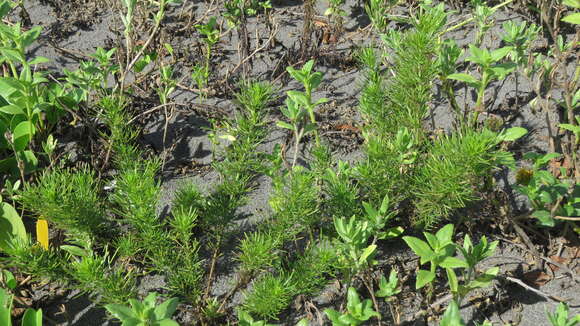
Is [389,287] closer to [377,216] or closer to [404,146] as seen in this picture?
[377,216]

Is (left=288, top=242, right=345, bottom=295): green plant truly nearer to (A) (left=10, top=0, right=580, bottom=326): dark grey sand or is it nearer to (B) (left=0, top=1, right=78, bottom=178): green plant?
(A) (left=10, top=0, right=580, bottom=326): dark grey sand

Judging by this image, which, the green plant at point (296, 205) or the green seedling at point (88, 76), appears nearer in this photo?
the green plant at point (296, 205)

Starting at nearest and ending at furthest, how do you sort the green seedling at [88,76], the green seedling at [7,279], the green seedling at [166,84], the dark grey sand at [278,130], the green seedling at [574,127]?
the green seedling at [7,279] → the dark grey sand at [278,130] → the green seedling at [574,127] → the green seedling at [88,76] → the green seedling at [166,84]

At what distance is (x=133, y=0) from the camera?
8.55 ft

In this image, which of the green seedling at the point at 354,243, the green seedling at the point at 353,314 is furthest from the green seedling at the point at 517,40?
the green seedling at the point at 353,314

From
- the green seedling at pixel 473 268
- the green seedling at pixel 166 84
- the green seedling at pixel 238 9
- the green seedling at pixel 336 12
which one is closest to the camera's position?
the green seedling at pixel 473 268

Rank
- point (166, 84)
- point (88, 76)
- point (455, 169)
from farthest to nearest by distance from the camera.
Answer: point (166, 84)
point (88, 76)
point (455, 169)

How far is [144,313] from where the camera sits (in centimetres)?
182

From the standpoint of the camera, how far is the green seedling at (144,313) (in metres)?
1.80

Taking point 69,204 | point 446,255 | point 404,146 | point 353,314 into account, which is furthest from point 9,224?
point 446,255

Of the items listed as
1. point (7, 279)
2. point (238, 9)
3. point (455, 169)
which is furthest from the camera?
point (238, 9)

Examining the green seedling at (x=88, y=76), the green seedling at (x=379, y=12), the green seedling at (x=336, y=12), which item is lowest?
the green seedling at (x=88, y=76)

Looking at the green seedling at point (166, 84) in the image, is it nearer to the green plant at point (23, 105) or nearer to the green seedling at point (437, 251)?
the green plant at point (23, 105)

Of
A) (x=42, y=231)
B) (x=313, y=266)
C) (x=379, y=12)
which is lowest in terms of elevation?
(x=42, y=231)
